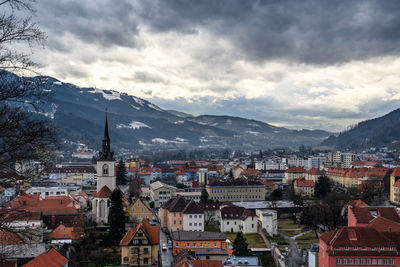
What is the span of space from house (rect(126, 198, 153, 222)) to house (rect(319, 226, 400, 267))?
25741 mm

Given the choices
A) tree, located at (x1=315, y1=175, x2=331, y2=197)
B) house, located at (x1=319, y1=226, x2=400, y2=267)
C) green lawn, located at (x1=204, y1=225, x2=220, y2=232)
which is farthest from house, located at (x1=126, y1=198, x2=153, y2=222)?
tree, located at (x1=315, y1=175, x2=331, y2=197)

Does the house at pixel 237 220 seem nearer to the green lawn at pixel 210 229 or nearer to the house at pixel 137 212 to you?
the green lawn at pixel 210 229

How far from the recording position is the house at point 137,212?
49.1 meters

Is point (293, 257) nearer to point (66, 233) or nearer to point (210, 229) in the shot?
point (210, 229)

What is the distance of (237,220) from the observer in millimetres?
46938

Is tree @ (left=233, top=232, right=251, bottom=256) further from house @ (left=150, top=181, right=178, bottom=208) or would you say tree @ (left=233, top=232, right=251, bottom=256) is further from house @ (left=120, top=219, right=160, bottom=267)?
house @ (left=150, top=181, right=178, bottom=208)

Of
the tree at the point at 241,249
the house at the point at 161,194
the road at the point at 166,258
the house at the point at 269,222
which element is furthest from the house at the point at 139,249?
the house at the point at 161,194

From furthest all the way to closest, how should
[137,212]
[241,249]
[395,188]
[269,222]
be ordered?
[395,188] < [137,212] < [269,222] < [241,249]

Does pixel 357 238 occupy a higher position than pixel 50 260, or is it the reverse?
pixel 357 238

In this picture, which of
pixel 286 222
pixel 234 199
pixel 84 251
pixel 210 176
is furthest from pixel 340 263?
pixel 210 176

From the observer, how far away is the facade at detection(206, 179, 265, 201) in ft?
228

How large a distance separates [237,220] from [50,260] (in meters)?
24.8

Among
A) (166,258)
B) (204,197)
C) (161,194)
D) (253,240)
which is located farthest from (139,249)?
(204,197)

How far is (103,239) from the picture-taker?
38.0m
